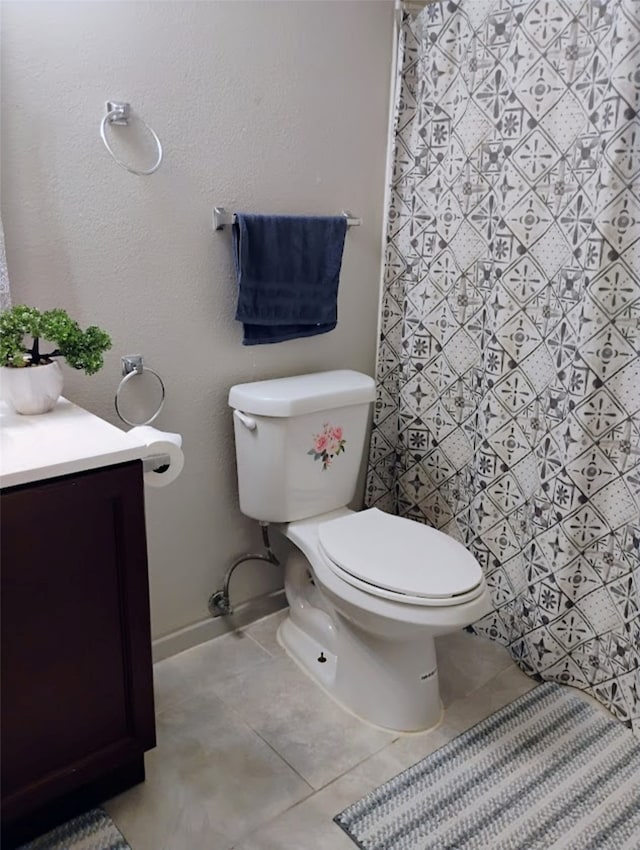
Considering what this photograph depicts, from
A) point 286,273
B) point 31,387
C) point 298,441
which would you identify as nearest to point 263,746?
point 298,441

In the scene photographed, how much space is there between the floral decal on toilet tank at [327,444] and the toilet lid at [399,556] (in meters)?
0.18

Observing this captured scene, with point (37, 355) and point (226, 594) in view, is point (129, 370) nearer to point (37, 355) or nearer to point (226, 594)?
point (37, 355)

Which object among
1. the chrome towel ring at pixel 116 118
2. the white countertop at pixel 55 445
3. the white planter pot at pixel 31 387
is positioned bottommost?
the white countertop at pixel 55 445

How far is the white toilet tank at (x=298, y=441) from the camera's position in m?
1.81

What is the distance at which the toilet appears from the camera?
1567mm

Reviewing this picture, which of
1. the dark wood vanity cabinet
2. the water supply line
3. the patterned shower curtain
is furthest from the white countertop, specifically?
the patterned shower curtain

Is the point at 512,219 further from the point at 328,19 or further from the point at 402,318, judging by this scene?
the point at 328,19

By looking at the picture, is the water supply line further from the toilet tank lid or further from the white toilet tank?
the toilet tank lid

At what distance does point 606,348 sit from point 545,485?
0.40 meters

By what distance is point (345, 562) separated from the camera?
1633mm

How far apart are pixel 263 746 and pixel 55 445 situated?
928mm

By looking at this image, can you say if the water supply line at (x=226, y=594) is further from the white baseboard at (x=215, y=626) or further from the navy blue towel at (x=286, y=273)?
the navy blue towel at (x=286, y=273)

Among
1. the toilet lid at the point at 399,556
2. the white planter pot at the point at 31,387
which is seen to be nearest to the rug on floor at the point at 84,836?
the toilet lid at the point at 399,556

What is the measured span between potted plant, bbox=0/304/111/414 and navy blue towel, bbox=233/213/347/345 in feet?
1.67
